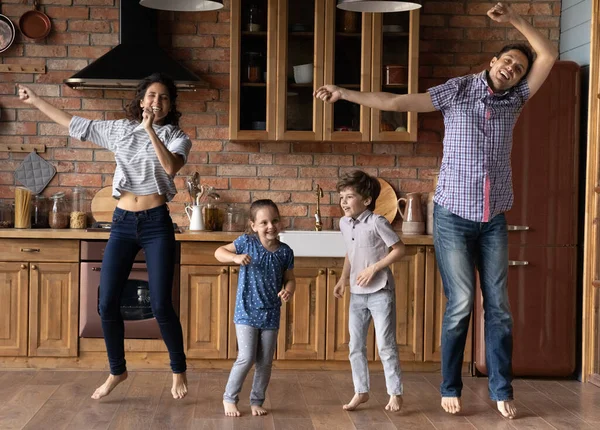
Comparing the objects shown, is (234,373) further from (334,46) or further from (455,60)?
(455,60)

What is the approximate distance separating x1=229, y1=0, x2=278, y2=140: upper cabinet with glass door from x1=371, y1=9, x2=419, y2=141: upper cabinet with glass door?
57 cm

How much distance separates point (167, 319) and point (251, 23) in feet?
6.31

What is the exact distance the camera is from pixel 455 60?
17.0ft

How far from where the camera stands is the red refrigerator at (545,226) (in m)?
4.52

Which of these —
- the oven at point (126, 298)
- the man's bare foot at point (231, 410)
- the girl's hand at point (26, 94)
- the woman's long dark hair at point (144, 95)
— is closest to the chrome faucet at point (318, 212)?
the oven at point (126, 298)

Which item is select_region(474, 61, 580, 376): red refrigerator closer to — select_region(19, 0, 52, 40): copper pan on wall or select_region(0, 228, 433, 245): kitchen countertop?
select_region(0, 228, 433, 245): kitchen countertop

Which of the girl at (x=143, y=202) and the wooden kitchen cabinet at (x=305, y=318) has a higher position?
the girl at (x=143, y=202)

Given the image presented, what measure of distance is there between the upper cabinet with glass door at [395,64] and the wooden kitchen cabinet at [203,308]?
1.20m

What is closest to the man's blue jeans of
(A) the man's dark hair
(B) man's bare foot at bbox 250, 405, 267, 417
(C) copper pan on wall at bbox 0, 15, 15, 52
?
(A) the man's dark hair

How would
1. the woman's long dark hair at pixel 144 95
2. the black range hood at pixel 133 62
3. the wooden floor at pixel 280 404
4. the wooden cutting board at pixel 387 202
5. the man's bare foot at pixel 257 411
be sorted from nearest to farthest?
the wooden floor at pixel 280 404 < the man's bare foot at pixel 257 411 < the woman's long dark hair at pixel 144 95 < the black range hood at pixel 133 62 < the wooden cutting board at pixel 387 202

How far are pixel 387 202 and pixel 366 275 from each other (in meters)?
1.72

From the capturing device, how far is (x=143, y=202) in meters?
3.66

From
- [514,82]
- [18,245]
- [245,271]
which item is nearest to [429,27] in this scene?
[514,82]

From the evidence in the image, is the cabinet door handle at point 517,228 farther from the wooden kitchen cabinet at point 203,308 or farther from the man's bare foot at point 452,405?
the wooden kitchen cabinet at point 203,308
